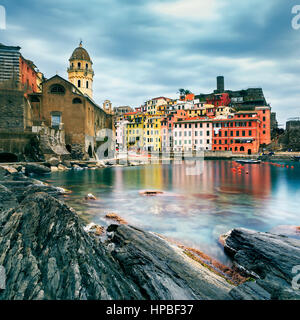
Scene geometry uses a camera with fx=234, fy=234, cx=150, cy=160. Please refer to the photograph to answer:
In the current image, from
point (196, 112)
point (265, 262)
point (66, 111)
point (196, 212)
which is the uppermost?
point (196, 112)

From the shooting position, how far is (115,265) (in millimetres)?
4426

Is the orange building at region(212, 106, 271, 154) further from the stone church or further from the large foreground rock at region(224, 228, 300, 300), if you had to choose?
the large foreground rock at region(224, 228, 300, 300)

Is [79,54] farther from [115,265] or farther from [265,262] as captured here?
[265,262]

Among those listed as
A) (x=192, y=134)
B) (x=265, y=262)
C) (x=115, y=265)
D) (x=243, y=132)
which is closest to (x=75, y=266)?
(x=115, y=265)

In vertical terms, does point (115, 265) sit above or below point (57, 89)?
below

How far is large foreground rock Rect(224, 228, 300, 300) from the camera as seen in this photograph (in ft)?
12.0

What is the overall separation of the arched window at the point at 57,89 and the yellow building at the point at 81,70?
58.2 feet

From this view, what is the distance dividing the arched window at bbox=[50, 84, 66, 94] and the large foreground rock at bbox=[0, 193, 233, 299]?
34.1 meters

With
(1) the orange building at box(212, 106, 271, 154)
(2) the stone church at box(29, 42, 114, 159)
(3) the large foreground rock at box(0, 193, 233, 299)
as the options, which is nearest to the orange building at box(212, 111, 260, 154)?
(1) the orange building at box(212, 106, 271, 154)

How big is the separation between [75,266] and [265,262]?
404cm

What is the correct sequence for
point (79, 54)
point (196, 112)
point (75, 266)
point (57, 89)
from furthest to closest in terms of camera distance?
1. point (196, 112)
2. point (79, 54)
3. point (57, 89)
4. point (75, 266)

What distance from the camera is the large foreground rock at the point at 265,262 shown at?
3.67m

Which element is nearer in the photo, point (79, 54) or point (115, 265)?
point (115, 265)
